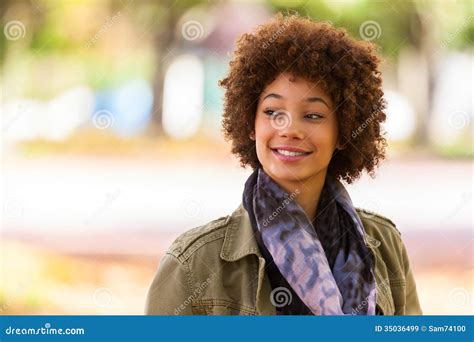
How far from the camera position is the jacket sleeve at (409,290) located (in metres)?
2.29

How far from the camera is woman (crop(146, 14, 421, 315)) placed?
1981mm

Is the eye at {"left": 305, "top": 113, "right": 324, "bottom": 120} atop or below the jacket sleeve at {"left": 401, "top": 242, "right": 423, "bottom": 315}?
atop

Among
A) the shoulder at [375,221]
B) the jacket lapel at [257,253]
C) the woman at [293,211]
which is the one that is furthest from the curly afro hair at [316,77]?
the jacket lapel at [257,253]

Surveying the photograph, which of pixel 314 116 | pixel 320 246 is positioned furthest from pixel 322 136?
pixel 320 246

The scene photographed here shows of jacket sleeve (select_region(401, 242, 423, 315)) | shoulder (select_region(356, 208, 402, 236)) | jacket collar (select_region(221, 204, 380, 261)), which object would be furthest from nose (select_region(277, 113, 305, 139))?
jacket sleeve (select_region(401, 242, 423, 315))

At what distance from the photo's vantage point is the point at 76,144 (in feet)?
13.9

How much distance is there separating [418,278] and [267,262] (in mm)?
2697

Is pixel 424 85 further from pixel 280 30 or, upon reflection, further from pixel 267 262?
pixel 267 262

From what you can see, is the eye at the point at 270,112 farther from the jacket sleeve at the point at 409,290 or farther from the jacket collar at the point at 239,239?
the jacket sleeve at the point at 409,290

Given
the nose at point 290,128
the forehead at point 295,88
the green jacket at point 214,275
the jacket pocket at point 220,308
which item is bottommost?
the jacket pocket at point 220,308

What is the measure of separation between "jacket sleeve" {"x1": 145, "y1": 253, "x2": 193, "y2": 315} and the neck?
39 centimetres

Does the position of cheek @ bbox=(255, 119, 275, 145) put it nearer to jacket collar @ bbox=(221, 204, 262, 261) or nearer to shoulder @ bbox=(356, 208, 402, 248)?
jacket collar @ bbox=(221, 204, 262, 261)

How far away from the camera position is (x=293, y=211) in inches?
80.7

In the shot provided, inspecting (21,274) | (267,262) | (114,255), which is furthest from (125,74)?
(267,262)
